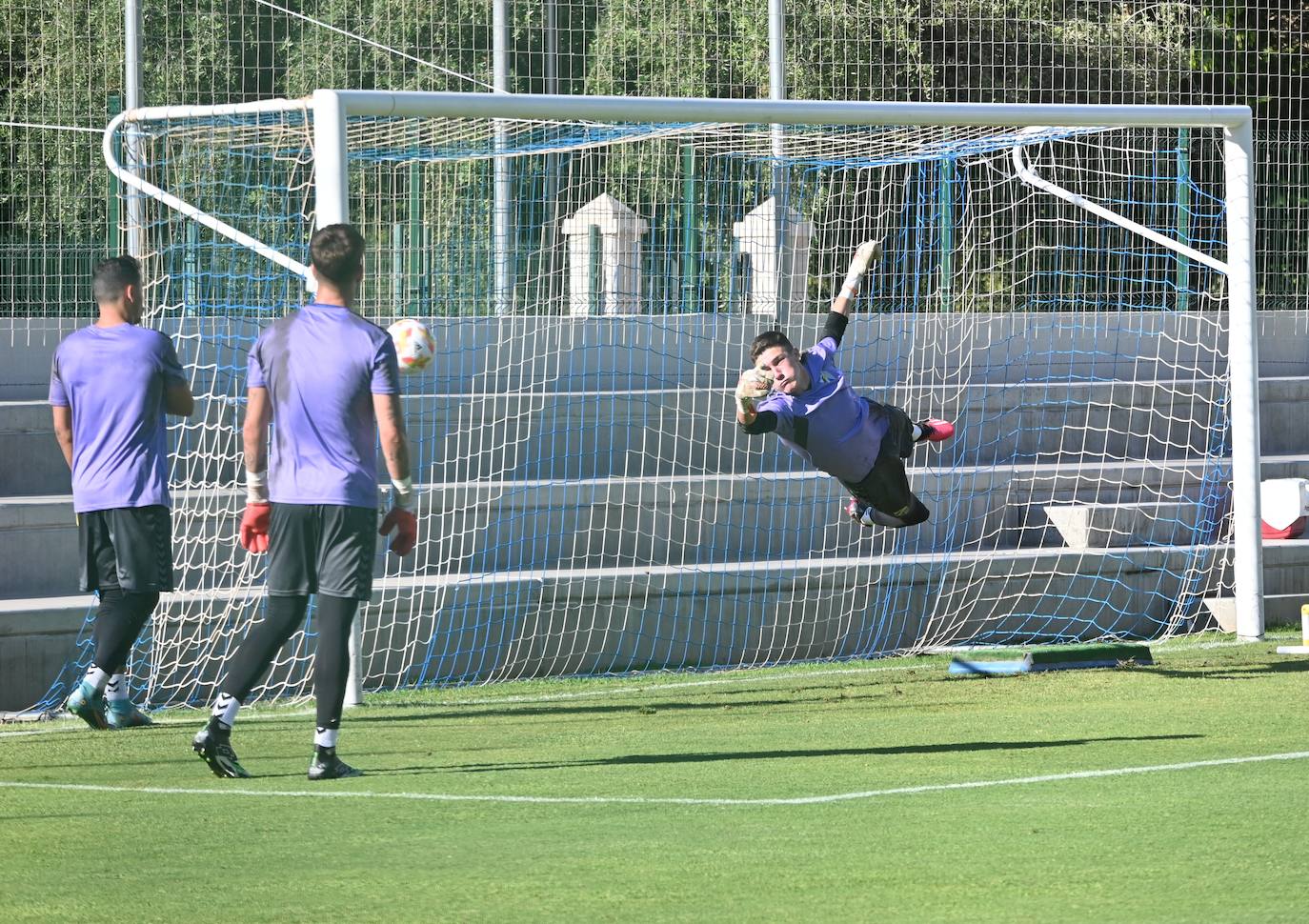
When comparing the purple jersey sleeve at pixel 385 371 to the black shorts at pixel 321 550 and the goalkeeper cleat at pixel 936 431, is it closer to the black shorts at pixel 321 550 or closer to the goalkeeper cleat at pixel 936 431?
the black shorts at pixel 321 550

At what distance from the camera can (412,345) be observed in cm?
817

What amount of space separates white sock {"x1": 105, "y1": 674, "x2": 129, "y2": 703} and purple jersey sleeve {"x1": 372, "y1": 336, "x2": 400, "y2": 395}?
258 cm

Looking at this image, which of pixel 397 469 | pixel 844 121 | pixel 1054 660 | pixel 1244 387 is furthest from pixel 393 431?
pixel 1244 387

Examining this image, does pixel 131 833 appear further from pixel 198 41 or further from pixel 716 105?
pixel 198 41

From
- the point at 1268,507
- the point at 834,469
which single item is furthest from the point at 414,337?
the point at 1268,507

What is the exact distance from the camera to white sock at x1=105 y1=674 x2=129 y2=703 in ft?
28.1

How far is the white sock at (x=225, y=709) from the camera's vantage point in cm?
692

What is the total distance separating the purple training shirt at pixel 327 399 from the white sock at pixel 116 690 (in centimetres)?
214

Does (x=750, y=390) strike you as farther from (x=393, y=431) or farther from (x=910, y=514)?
(x=393, y=431)

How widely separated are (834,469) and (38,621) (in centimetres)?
414

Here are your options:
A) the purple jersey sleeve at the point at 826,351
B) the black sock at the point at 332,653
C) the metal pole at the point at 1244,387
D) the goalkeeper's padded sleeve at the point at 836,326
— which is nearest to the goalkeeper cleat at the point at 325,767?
the black sock at the point at 332,653

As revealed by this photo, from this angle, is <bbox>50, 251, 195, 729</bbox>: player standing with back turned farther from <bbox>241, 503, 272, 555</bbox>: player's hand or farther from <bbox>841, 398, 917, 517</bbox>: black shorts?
<bbox>841, 398, 917, 517</bbox>: black shorts

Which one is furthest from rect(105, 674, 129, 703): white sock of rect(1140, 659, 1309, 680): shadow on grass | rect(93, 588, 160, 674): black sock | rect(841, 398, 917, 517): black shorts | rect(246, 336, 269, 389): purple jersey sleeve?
rect(1140, 659, 1309, 680): shadow on grass

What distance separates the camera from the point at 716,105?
1036cm
